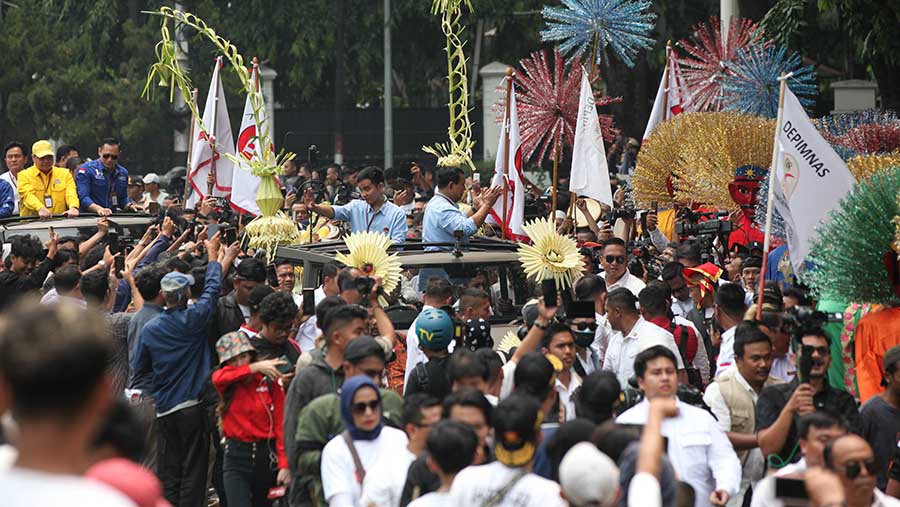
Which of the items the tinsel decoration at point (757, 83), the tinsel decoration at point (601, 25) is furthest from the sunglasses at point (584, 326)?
the tinsel decoration at point (757, 83)

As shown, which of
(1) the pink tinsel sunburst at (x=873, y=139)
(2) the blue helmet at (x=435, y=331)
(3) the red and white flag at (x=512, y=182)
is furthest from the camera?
(3) the red and white flag at (x=512, y=182)

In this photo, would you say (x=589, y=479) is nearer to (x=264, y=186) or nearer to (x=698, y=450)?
(x=698, y=450)

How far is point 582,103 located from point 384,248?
451 cm

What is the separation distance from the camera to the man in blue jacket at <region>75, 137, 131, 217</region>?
1602 cm

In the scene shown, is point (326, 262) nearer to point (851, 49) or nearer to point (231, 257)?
point (231, 257)

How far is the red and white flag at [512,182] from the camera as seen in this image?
→ 14047 millimetres

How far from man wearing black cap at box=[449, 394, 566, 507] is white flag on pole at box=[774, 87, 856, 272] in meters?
3.88

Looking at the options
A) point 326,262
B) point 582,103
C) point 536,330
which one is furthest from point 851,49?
point 536,330

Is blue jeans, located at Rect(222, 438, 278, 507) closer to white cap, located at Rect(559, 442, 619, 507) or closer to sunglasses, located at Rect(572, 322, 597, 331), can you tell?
sunglasses, located at Rect(572, 322, 597, 331)

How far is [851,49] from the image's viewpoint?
92.0ft

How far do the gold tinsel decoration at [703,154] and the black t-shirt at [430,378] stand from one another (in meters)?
5.55

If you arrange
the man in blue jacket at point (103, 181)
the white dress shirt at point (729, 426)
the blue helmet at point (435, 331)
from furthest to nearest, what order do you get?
the man in blue jacket at point (103, 181) → the blue helmet at point (435, 331) → the white dress shirt at point (729, 426)

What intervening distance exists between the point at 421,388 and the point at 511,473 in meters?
2.32

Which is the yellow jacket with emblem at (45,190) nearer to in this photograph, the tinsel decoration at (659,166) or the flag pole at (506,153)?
the flag pole at (506,153)
